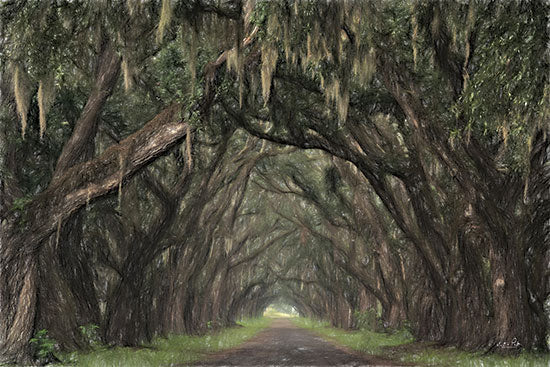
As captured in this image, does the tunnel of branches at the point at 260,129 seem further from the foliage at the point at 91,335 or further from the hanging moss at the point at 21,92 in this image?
the foliage at the point at 91,335

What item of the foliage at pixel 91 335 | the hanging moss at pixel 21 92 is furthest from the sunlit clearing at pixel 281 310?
the hanging moss at pixel 21 92

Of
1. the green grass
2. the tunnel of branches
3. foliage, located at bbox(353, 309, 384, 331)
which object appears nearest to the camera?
the tunnel of branches

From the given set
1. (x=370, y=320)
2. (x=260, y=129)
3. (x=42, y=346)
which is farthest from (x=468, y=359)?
(x=370, y=320)

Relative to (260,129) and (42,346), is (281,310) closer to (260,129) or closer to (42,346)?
(260,129)

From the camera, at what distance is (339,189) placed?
74.3 feet

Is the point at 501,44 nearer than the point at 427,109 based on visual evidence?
Yes

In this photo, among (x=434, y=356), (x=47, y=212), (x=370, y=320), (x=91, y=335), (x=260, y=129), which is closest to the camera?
(x=47, y=212)

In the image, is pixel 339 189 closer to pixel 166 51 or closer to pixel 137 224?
pixel 137 224

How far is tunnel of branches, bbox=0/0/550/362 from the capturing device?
9.62 metres

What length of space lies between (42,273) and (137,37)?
6284 millimetres

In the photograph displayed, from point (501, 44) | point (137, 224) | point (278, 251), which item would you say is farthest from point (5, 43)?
point (278, 251)

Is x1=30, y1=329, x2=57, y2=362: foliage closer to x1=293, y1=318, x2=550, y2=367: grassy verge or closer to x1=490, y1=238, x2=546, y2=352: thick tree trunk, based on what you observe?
x1=293, y1=318, x2=550, y2=367: grassy verge

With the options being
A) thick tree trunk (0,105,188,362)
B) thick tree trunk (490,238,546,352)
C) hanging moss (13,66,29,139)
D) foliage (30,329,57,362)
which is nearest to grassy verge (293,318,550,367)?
thick tree trunk (490,238,546,352)

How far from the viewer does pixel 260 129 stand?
50.1ft
